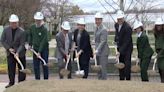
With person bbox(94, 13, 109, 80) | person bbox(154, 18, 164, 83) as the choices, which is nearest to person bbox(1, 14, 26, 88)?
person bbox(94, 13, 109, 80)

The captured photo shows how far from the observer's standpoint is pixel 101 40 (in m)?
10.4

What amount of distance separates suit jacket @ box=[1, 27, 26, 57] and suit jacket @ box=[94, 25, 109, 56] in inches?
65.7

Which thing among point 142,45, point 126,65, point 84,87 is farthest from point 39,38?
point 84,87

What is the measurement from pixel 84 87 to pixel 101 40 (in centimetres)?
330

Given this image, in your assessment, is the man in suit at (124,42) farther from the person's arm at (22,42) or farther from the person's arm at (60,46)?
the person's arm at (22,42)

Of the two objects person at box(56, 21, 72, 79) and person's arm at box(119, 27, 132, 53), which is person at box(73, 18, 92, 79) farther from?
person's arm at box(119, 27, 132, 53)

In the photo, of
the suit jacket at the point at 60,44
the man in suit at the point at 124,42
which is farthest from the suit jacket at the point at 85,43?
the man in suit at the point at 124,42

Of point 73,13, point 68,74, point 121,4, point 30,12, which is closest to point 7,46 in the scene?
point 68,74

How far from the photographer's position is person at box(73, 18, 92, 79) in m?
10.4

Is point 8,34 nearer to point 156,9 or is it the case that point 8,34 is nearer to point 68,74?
point 68,74

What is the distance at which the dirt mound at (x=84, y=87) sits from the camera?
7.02 m

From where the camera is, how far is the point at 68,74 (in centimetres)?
1030

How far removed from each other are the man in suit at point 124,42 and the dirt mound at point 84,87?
2.57 metres

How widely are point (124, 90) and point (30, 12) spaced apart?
29053 millimetres
